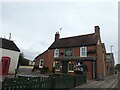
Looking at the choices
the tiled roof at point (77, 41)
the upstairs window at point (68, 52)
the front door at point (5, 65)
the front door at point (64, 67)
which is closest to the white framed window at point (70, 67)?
the front door at point (64, 67)

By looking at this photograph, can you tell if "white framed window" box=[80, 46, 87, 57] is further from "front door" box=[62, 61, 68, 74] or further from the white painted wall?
the white painted wall

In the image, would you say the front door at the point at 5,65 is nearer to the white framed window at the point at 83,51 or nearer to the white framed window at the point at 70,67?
the white framed window at the point at 70,67

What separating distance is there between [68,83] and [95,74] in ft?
44.2

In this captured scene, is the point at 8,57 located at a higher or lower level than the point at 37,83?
higher

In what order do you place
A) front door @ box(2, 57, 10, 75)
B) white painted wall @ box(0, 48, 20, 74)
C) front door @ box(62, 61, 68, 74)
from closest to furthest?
front door @ box(2, 57, 10, 75)
white painted wall @ box(0, 48, 20, 74)
front door @ box(62, 61, 68, 74)

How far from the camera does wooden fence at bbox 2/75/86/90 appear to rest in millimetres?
7602

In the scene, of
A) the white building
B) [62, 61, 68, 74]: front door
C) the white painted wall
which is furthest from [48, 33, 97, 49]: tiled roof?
the white building

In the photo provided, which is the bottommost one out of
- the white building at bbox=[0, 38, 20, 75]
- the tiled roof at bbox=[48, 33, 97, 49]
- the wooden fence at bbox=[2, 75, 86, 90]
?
the wooden fence at bbox=[2, 75, 86, 90]

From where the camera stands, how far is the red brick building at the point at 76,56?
2636 cm

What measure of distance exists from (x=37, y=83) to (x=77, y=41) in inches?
883

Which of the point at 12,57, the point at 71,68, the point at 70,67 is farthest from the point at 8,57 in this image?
the point at 71,68

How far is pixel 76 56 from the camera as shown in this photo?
29156 mm

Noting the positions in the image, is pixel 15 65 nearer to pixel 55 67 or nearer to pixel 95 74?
pixel 55 67

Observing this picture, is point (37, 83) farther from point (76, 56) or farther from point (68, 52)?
point (68, 52)
